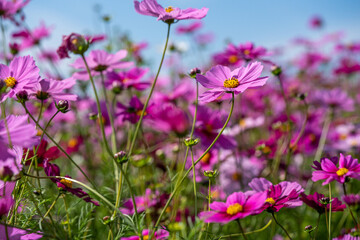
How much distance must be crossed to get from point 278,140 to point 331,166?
25.6 inches

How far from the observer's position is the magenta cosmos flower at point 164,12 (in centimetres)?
71

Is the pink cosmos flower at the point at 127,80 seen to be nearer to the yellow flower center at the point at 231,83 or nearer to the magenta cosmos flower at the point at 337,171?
the yellow flower center at the point at 231,83

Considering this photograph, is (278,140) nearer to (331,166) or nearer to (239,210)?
(331,166)

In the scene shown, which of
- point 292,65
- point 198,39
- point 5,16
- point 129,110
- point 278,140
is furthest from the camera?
point 292,65

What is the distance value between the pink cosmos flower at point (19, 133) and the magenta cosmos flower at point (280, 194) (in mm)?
384

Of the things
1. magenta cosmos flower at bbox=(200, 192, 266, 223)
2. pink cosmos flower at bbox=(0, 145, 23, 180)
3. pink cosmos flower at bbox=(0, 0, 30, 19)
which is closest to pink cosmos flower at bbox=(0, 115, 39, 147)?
pink cosmos flower at bbox=(0, 145, 23, 180)

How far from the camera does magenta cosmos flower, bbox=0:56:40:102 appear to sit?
66cm

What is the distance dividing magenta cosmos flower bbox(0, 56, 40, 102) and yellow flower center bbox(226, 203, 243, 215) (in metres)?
0.43

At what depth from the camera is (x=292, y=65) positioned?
3688 millimetres

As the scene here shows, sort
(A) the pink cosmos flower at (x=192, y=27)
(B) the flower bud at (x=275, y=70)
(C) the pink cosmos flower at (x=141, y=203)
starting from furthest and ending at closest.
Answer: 1. (A) the pink cosmos flower at (x=192, y=27)
2. (B) the flower bud at (x=275, y=70)
3. (C) the pink cosmos flower at (x=141, y=203)

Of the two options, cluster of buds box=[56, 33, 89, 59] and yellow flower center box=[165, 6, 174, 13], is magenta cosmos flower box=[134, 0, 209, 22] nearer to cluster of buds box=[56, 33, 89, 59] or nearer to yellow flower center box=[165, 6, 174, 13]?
yellow flower center box=[165, 6, 174, 13]

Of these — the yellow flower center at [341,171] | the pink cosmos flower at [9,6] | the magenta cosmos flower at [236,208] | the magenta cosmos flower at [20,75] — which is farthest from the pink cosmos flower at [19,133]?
the pink cosmos flower at [9,6]

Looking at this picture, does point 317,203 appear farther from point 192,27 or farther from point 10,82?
point 192,27

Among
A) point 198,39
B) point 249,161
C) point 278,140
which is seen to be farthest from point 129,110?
point 198,39
